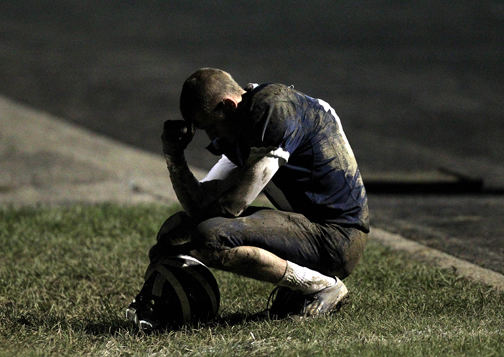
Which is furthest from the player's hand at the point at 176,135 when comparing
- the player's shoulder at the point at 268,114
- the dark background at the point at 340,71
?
the dark background at the point at 340,71

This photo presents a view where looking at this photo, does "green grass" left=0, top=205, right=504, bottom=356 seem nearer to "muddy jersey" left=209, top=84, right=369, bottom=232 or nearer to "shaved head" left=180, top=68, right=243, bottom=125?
"muddy jersey" left=209, top=84, right=369, bottom=232

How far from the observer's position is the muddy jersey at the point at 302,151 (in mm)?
4586

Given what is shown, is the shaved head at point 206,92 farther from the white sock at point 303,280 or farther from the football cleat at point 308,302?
the football cleat at point 308,302

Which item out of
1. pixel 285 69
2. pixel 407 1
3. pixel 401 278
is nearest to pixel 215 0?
pixel 407 1

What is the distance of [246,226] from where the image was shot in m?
4.75

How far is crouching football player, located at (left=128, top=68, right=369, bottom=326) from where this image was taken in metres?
4.62

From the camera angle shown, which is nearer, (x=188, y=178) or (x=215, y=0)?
(x=188, y=178)

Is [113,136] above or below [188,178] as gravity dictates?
below

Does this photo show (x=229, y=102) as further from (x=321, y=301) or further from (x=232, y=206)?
(x=321, y=301)

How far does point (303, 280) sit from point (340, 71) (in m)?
12.2

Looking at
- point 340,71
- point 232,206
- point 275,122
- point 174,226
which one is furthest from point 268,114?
point 340,71

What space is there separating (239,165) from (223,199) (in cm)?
39

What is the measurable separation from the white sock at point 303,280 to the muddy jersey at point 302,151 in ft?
0.96

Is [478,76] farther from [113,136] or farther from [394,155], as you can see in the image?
[113,136]
